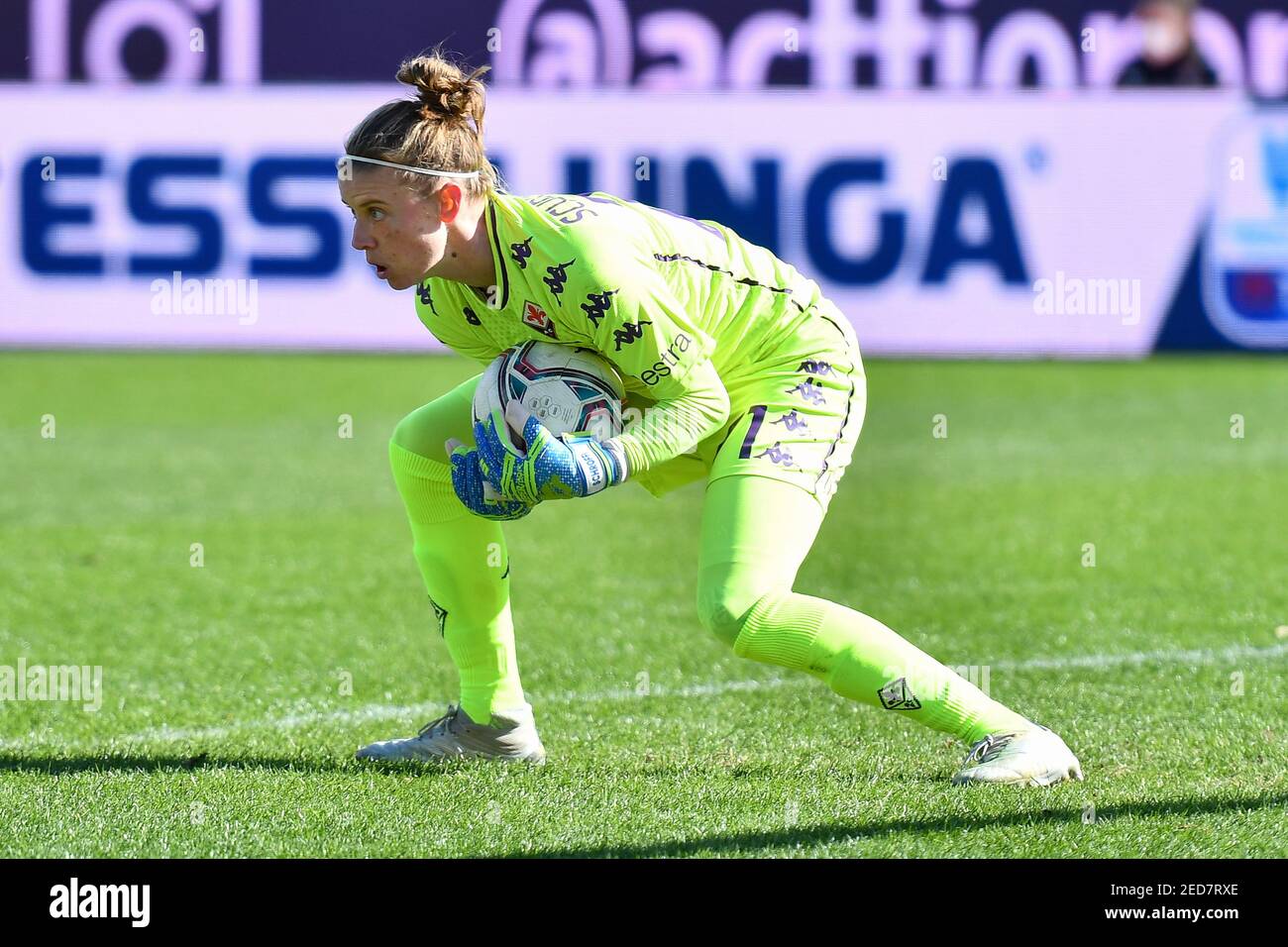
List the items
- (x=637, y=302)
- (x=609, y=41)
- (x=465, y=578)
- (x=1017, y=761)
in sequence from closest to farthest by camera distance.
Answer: (x=637, y=302)
(x=1017, y=761)
(x=465, y=578)
(x=609, y=41)

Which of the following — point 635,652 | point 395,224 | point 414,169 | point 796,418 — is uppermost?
point 414,169

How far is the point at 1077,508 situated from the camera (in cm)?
910

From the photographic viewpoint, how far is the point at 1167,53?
14812mm

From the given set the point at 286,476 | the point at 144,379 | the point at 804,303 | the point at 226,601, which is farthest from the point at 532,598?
the point at 144,379

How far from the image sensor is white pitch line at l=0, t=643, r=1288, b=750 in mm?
4996

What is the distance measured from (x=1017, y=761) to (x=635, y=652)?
213cm

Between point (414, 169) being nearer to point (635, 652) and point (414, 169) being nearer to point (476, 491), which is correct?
point (476, 491)

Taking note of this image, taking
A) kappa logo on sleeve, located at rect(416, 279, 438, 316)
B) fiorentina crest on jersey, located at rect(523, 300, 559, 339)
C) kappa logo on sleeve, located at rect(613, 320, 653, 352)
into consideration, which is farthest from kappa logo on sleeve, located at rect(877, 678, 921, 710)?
kappa logo on sleeve, located at rect(416, 279, 438, 316)

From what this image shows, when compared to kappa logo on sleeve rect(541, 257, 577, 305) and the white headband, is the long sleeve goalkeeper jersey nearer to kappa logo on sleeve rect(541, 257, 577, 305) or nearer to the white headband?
kappa logo on sleeve rect(541, 257, 577, 305)

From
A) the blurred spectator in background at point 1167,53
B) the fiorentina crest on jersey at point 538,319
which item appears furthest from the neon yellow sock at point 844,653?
the blurred spectator in background at point 1167,53

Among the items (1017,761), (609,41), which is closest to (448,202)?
(1017,761)

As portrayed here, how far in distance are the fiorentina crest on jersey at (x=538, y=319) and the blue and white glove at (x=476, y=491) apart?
328 millimetres

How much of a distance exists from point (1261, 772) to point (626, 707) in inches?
73.6

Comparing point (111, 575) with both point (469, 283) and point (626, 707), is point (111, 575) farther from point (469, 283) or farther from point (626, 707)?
point (469, 283)
